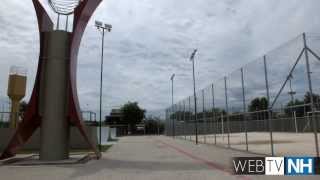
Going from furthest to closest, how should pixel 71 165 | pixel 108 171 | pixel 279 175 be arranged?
1. pixel 71 165
2. pixel 108 171
3. pixel 279 175

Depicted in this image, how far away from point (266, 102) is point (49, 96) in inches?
401

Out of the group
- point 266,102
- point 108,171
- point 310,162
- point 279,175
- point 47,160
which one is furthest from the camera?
point 266,102

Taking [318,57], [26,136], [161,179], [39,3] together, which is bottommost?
[161,179]

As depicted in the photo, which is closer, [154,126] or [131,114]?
[154,126]

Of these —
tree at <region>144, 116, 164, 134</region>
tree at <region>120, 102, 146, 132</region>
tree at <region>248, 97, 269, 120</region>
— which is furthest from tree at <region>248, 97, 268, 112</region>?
tree at <region>120, 102, 146, 132</region>

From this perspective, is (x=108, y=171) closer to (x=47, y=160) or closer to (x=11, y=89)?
(x=47, y=160)

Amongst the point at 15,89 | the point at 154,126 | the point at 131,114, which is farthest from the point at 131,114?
the point at 15,89

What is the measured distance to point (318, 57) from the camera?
14.0m

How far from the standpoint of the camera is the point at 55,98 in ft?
58.6

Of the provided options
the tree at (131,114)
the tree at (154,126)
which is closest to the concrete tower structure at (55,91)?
the tree at (154,126)

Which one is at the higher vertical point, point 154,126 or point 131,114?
point 131,114

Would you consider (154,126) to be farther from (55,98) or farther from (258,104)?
(55,98)

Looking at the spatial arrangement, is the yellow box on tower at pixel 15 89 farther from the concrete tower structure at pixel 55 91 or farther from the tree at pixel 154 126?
the tree at pixel 154 126

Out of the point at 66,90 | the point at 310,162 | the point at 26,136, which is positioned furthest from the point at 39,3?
the point at 310,162
